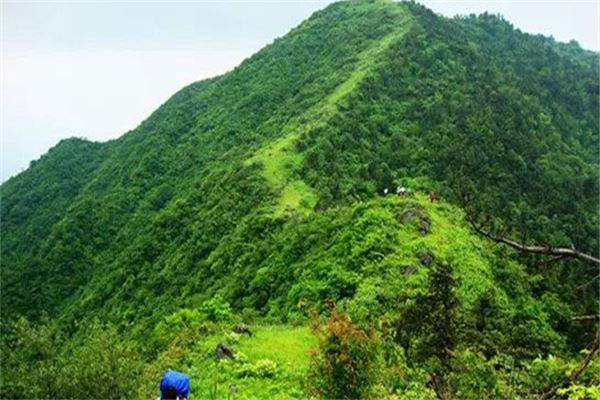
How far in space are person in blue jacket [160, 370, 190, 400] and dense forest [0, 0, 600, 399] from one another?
2.68 metres

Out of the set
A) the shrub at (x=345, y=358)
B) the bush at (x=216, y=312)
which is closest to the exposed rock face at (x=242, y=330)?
the bush at (x=216, y=312)

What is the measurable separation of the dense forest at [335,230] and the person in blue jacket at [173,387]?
2680 mm

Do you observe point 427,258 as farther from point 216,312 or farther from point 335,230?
point 216,312

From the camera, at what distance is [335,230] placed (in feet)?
154

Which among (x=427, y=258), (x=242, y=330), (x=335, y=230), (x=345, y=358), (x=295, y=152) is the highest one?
(x=295, y=152)

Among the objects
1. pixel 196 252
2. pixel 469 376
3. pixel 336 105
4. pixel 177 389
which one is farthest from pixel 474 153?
pixel 177 389

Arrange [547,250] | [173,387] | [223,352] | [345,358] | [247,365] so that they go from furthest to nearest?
1. [223,352]
2. [247,365]
3. [345,358]
4. [173,387]
5. [547,250]

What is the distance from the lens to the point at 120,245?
93.6 meters

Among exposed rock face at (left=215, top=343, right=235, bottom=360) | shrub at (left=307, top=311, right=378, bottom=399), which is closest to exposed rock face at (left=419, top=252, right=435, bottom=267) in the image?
exposed rock face at (left=215, top=343, right=235, bottom=360)

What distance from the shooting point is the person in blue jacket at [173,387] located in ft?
24.0

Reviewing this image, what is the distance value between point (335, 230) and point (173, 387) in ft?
130

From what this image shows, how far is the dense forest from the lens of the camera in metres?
25.0

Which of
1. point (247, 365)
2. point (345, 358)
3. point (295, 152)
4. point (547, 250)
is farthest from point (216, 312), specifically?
point (547, 250)

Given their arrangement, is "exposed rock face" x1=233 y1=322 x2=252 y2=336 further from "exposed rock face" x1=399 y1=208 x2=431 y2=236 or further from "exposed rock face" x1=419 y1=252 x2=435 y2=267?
"exposed rock face" x1=399 y1=208 x2=431 y2=236
